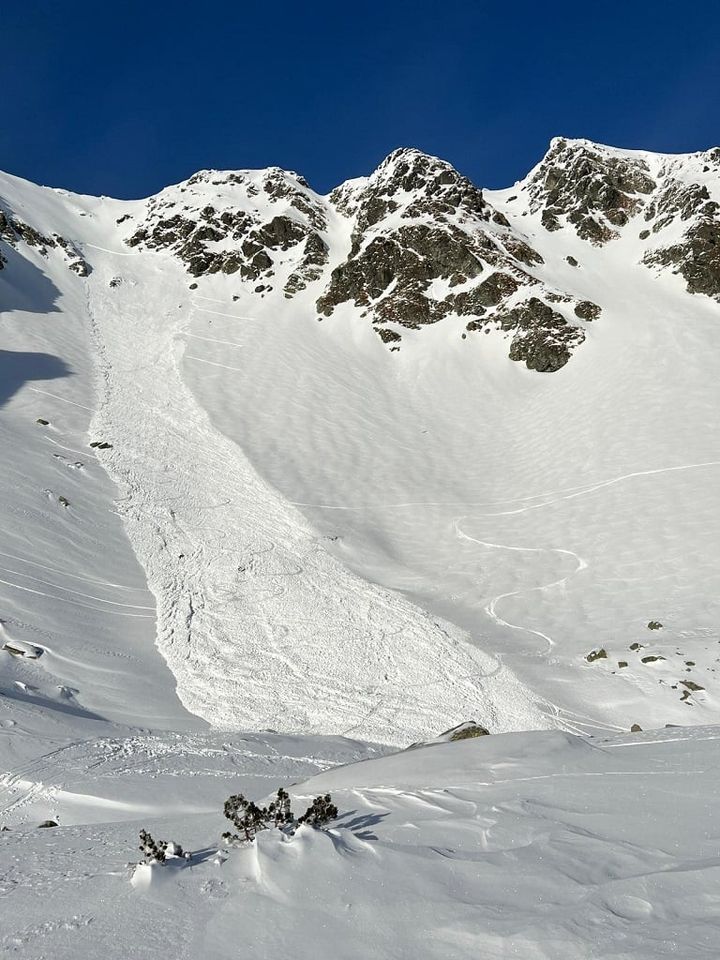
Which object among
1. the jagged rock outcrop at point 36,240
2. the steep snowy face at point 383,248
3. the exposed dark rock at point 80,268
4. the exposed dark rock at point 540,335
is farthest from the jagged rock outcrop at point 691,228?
the jagged rock outcrop at point 36,240

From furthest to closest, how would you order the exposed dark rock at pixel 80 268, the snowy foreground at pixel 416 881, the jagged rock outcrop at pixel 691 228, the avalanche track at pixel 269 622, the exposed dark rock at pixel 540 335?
the exposed dark rock at pixel 80 268 → the jagged rock outcrop at pixel 691 228 → the exposed dark rock at pixel 540 335 → the avalanche track at pixel 269 622 → the snowy foreground at pixel 416 881

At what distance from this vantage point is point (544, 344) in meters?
41.1

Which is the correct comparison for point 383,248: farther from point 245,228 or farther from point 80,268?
point 80,268

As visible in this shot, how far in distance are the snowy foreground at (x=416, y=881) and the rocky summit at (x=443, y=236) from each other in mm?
39143

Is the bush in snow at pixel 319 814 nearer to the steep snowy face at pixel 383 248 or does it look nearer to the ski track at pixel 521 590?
the ski track at pixel 521 590

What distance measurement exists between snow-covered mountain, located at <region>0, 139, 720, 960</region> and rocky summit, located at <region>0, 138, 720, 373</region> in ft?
1.55

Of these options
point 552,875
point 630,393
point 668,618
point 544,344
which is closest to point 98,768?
point 552,875

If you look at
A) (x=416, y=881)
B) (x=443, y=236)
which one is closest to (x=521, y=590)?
(x=416, y=881)

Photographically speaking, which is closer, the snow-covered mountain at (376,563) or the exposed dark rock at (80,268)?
the snow-covered mountain at (376,563)

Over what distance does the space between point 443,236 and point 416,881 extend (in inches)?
2225

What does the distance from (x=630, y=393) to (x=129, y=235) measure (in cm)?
5906

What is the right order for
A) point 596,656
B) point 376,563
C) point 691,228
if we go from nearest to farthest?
point 596,656 < point 376,563 < point 691,228

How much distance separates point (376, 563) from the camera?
19703 mm

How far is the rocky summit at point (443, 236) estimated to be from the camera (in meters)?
47.0
